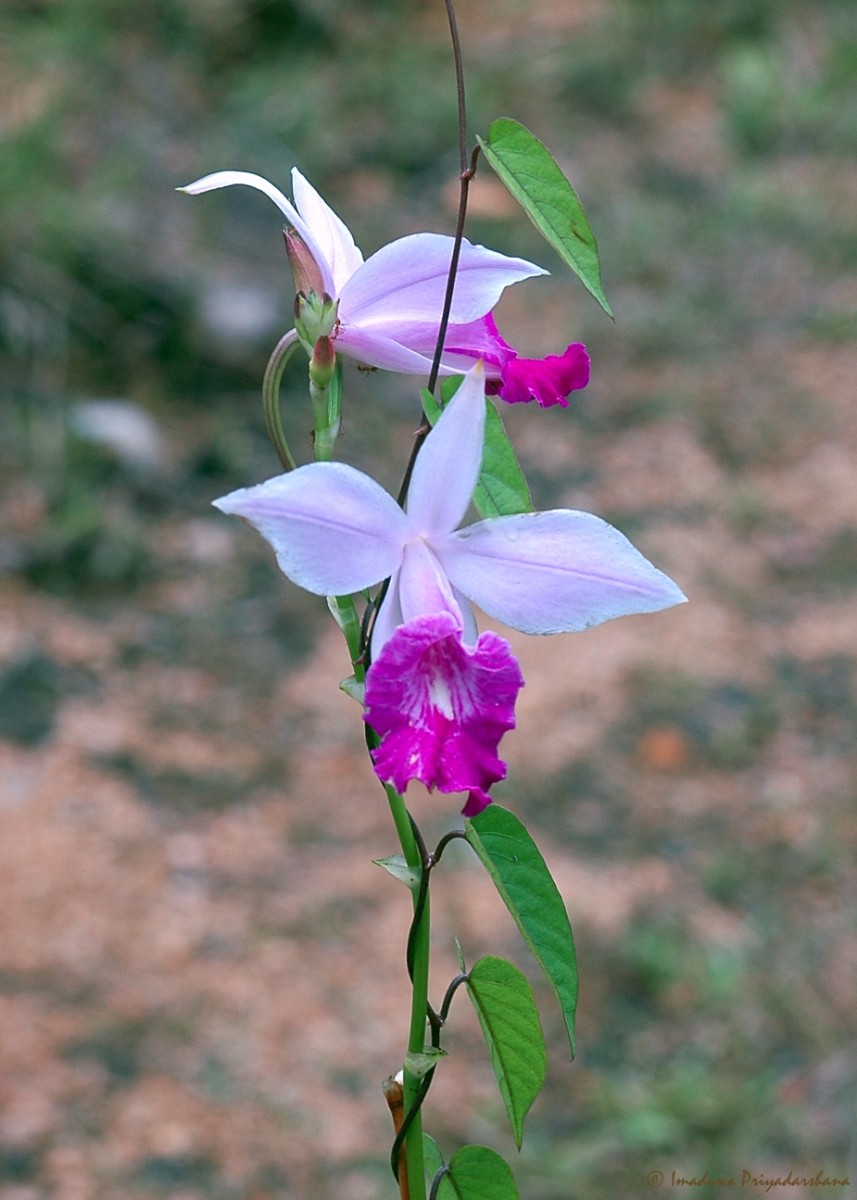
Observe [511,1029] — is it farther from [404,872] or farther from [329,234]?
[329,234]

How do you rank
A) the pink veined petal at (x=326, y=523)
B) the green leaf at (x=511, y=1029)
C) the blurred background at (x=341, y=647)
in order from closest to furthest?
1. the pink veined petal at (x=326, y=523)
2. the green leaf at (x=511, y=1029)
3. the blurred background at (x=341, y=647)

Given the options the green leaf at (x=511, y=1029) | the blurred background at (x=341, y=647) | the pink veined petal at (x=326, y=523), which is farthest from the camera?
the blurred background at (x=341, y=647)

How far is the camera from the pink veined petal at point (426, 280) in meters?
0.64

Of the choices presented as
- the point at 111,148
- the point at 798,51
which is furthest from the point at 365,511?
the point at 798,51

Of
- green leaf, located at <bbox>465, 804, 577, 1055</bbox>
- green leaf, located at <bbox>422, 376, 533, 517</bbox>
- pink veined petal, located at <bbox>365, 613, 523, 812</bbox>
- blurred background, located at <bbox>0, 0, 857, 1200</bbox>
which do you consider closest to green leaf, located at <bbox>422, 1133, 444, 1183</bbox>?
green leaf, located at <bbox>465, 804, 577, 1055</bbox>

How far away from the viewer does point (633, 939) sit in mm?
2033

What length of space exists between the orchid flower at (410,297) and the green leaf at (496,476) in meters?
0.02

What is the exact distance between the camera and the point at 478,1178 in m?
0.72

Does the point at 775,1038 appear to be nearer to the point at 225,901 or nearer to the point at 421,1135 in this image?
the point at 225,901

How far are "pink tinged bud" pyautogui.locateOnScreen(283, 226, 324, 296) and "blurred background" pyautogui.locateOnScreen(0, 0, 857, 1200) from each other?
138cm

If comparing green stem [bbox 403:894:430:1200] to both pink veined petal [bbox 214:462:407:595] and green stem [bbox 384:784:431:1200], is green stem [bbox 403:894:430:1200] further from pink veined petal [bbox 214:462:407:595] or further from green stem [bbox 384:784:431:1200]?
pink veined petal [bbox 214:462:407:595]

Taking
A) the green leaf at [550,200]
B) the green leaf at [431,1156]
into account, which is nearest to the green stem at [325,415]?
the green leaf at [550,200]

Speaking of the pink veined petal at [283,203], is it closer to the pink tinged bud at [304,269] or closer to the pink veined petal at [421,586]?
the pink tinged bud at [304,269]

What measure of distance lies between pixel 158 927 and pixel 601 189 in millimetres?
2728
